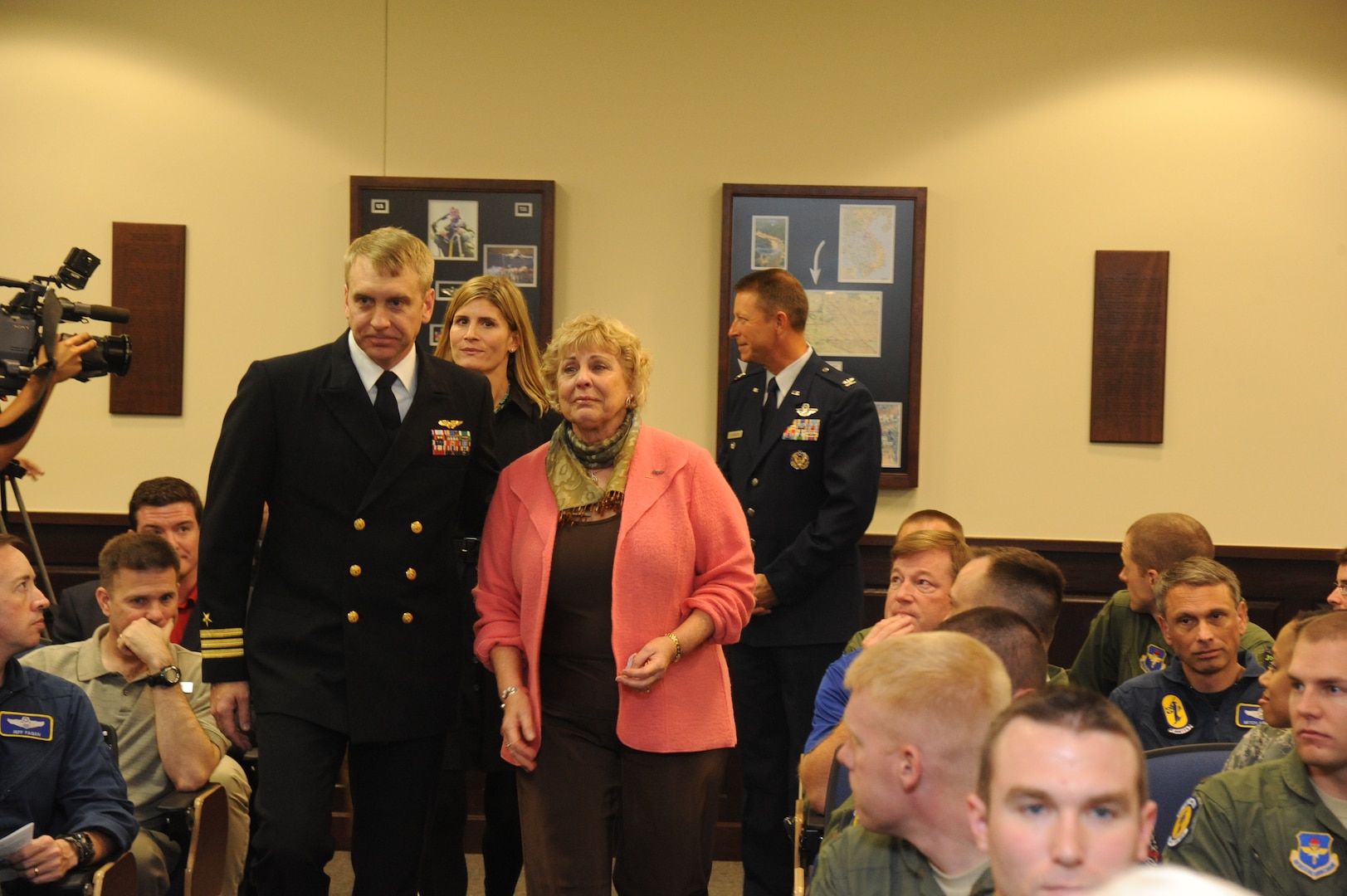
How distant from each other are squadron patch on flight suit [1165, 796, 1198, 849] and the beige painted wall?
100 inches

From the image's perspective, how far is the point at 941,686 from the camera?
5.80 feet

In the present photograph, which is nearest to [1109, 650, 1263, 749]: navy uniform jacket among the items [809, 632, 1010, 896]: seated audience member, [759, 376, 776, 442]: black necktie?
[759, 376, 776, 442]: black necktie

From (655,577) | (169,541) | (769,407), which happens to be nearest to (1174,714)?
(655,577)

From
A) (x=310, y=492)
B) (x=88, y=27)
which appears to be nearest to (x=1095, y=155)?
(x=310, y=492)

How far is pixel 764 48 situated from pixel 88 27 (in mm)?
2526

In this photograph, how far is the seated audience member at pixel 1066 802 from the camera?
4.36 feet

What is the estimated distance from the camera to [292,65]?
4.69 metres

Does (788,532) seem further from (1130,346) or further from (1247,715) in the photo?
(1130,346)

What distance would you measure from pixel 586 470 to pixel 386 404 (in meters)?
0.46

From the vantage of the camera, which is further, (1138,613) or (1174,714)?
(1138,613)

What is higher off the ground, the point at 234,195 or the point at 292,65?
the point at 292,65

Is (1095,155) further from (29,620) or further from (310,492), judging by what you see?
(29,620)

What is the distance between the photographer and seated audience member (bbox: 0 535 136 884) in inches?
102

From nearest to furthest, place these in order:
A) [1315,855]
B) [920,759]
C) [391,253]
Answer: [920,759], [1315,855], [391,253]
